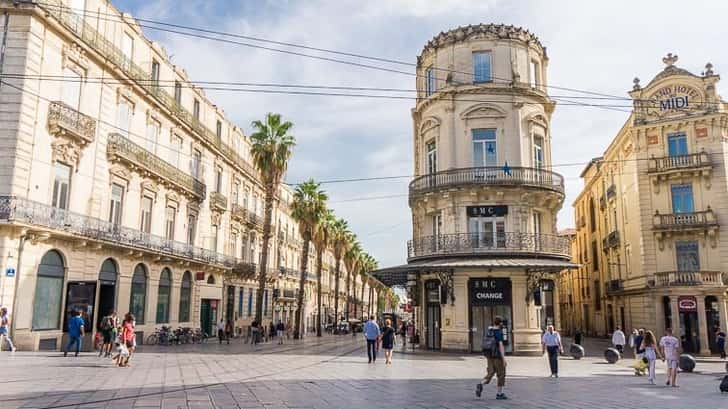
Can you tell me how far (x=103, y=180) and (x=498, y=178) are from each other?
1875 centimetres

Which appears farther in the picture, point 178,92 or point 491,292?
point 178,92

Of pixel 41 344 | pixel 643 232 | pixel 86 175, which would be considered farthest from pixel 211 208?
pixel 643 232

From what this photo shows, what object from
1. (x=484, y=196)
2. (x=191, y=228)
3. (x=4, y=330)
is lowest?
(x=4, y=330)

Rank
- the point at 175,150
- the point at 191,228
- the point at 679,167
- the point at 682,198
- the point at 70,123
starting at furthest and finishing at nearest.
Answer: the point at 191,228 → the point at 682,198 → the point at 679,167 → the point at 175,150 → the point at 70,123

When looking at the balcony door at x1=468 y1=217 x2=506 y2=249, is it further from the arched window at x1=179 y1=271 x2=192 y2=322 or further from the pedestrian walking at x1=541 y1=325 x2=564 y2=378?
the arched window at x1=179 y1=271 x2=192 y2=322

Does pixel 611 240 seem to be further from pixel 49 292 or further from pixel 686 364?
pixel 49 292

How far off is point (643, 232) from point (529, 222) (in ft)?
43.3

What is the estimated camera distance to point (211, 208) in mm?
38469

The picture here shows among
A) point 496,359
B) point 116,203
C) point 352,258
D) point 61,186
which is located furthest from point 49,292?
point 352,258

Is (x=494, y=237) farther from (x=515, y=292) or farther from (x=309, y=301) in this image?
(x=309, y=301)

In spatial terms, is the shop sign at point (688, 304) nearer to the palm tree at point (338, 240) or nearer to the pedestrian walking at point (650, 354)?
the pedestrian walking at point (650, 354)

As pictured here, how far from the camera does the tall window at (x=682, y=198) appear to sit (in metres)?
34.2

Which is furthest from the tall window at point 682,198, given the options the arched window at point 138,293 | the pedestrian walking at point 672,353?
the arched window at point 138,293

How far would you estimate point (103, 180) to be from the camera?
26.0 m
